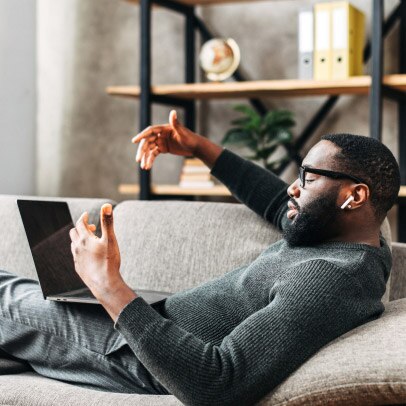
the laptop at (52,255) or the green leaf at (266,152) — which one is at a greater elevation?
the green leaf at (266,152)

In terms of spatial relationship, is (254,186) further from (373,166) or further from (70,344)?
(70,344)

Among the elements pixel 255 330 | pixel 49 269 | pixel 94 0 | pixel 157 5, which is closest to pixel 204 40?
pixel 157 5

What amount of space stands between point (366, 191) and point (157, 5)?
181cm

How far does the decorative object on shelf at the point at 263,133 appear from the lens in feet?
9.68

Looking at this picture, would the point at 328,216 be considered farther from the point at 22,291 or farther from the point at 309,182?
the point at 22,291

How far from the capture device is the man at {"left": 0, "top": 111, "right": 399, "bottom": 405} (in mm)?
1205

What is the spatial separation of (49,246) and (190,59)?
1804mm

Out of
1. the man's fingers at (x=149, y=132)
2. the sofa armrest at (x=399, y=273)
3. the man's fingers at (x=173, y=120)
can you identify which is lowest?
the sofa armrest at (x=399, y=273)

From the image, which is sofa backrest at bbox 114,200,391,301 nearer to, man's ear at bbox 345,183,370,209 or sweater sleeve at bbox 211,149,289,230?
sweater sleeve at bbox 211,149,289,230

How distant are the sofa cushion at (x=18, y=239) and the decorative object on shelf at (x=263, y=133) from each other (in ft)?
3.06

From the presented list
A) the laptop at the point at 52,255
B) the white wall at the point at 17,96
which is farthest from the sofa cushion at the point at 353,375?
the white wall at the point at 17,96

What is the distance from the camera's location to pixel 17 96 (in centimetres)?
342

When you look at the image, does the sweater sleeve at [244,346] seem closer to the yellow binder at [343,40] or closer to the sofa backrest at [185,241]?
the sofa backrest at [185,241]

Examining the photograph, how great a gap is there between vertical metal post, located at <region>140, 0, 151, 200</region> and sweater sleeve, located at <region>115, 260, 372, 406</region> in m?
1.71
